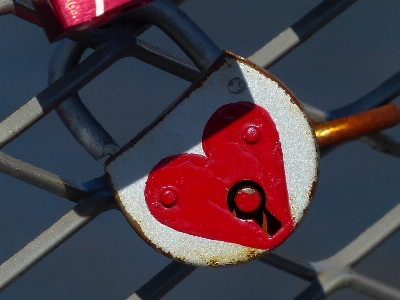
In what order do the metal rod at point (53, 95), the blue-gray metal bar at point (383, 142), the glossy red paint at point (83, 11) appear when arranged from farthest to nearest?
1. the blue-gray metal bar at point (383, 142)
2. the metal rod at point (53, 95)
3. the glossy red paint at point (83, 11)

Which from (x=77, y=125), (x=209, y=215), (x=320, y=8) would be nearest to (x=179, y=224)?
(x=209, y=215)

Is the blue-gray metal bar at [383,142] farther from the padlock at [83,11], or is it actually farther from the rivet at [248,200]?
the padlock at [83,11]

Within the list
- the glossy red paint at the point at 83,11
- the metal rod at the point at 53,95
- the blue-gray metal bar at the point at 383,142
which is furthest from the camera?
the blue-gray metal bar at the point at 383,142

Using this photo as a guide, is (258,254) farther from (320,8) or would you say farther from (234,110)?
(320,8)

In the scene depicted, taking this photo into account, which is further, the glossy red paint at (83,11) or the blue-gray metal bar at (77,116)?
the blue-gray metal bar at (77,116)

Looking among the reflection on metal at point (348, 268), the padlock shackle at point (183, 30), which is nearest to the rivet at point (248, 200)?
the padlock shackle at point (183, 30)
